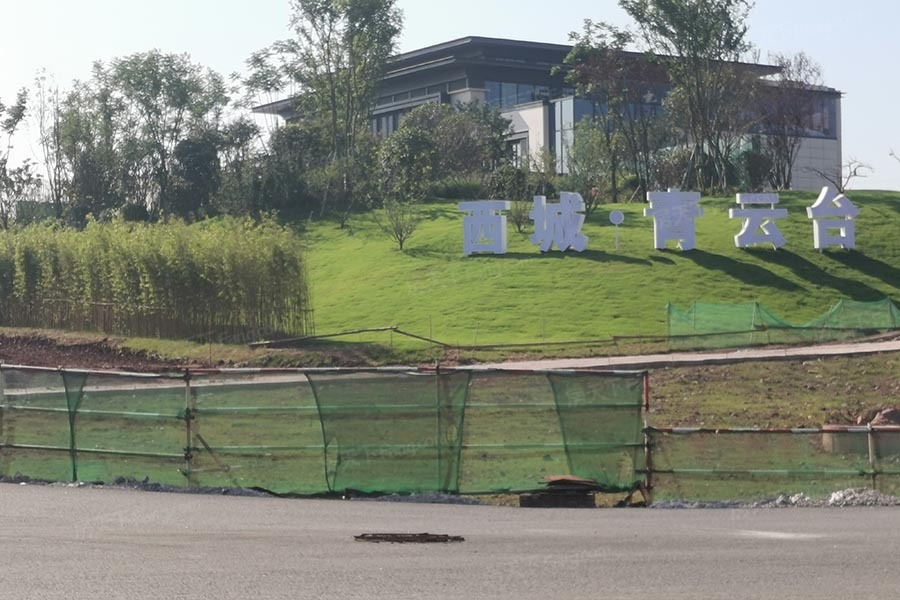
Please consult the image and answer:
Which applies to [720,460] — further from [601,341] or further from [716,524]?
[601,341]

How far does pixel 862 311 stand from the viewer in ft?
138

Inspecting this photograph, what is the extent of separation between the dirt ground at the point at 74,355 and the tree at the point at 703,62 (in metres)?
34.1

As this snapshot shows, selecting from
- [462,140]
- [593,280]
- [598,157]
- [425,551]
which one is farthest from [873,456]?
[462,140]

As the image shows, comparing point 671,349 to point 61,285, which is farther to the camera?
point 61,285

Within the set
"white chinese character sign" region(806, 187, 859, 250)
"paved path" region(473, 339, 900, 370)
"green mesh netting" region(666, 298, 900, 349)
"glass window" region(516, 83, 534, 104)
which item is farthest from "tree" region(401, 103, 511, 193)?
"paved path" region(473, 339, 900, 370)

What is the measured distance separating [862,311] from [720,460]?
25.9 metres

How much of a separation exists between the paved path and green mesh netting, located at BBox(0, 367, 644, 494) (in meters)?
15.4

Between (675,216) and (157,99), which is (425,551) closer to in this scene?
→ (675,216)

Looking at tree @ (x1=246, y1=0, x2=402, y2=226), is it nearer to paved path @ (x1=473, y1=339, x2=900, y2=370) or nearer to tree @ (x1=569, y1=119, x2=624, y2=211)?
tree @ (x1=569, y1=119, x2=624, y2=211)

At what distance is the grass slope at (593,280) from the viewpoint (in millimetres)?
46312

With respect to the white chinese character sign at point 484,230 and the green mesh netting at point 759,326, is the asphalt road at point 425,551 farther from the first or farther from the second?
the white chinese character sign at point 484,230

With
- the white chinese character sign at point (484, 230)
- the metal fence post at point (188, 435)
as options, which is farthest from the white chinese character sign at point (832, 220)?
the metal fence post at point (188, 435)

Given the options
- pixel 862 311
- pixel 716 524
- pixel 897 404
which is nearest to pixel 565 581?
pixel 716 524

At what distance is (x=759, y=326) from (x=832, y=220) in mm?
18173
